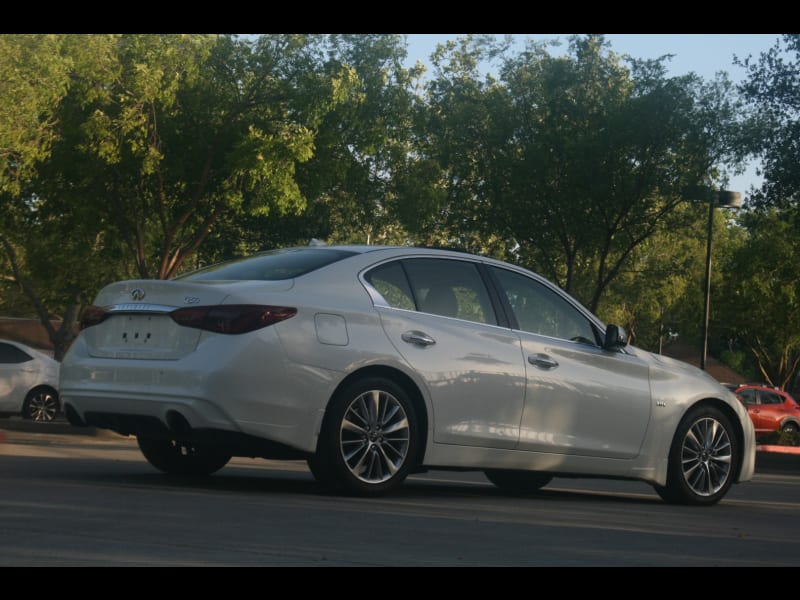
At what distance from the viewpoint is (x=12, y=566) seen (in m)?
5.41

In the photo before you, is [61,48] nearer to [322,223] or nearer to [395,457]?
[322,223]

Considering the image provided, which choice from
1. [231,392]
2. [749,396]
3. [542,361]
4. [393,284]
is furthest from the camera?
[749,396]

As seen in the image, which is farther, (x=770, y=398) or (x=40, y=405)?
(x=770, y=398)

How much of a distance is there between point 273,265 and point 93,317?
4.07 ft

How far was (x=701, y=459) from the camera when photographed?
10.4 metres

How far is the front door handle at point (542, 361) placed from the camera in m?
9.58

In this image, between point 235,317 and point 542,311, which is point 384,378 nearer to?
point 235,317

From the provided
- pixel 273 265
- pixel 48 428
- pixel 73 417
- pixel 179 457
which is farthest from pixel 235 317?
pixel 48 428

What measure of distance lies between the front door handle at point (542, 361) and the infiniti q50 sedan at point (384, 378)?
0.4 inches

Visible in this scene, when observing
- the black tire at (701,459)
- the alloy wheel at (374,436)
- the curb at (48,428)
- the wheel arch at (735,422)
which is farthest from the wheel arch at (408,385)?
the curb at (48,428)

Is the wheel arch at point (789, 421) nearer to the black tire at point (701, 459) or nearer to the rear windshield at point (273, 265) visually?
the black tire at point (701, 459)

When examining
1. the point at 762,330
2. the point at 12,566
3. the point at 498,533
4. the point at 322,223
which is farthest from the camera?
the point at 762,330
